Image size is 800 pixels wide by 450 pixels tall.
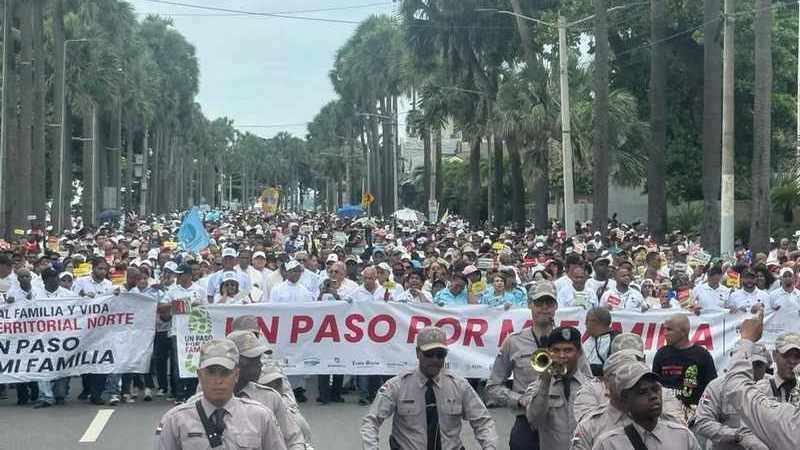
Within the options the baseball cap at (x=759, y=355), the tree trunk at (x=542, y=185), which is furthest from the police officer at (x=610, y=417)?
the tree trunk at (x=542, y=185)

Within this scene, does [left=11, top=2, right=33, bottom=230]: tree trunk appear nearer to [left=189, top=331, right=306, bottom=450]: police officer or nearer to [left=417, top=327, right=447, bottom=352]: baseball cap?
[left=417, top=327, right=447, bottom=352]: baseball cap

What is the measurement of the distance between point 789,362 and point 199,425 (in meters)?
3.00

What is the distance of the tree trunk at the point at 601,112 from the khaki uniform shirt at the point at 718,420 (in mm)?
→ 25422

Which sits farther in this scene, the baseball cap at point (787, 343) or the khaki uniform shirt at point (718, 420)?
the khaki uniform shirt at point (718, 420)

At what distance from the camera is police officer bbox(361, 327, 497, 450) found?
7.62 metres

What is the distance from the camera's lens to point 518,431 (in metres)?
7.85

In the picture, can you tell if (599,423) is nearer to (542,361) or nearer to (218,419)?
(542,361)

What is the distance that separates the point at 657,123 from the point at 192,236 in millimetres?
12425

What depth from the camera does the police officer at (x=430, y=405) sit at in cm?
762

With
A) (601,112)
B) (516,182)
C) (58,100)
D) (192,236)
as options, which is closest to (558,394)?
(192,236)

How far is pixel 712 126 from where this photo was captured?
1177 inches

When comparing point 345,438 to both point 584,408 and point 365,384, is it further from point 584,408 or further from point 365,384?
point 584,408

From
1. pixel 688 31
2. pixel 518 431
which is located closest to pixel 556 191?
pixel 688 31

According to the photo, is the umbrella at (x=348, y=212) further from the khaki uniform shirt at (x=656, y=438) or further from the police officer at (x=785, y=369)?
the khaki uniform shirt at (x=656, y=438)
